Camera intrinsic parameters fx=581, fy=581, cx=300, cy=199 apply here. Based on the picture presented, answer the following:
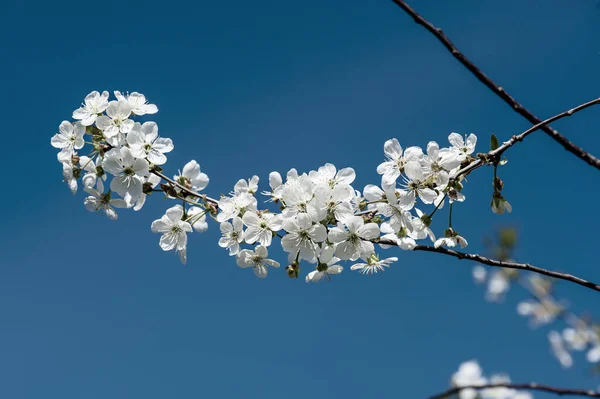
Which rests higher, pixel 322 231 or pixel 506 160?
pixel 506 160

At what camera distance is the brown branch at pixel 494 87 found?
55.4 inches

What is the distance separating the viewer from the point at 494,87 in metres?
1.49

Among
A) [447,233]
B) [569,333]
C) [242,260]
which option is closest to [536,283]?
[569,333]

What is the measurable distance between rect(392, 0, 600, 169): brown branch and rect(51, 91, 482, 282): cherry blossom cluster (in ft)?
2.76

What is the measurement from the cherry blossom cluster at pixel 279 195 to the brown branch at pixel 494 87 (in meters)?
0.84

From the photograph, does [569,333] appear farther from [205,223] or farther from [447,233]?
[205,223]

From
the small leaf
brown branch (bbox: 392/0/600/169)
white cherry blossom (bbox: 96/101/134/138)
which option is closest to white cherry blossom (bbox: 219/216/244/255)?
white cherry blossom (bbox: 96/101/134/138)

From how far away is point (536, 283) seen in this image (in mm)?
6145

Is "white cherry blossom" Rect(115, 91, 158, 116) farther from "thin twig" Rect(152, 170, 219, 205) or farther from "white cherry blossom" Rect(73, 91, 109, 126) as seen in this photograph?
"thin twig" Rect(152, 170, 219, 205)

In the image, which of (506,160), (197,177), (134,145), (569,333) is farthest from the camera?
(569,333)

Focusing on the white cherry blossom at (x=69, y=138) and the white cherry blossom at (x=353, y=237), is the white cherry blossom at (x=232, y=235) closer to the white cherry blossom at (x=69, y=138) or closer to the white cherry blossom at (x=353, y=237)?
the white cherry blossom at (x=353, y=237)

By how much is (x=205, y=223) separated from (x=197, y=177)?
0.78 feet

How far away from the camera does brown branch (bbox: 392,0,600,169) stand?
1.41m

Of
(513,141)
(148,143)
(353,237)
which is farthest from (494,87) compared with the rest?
(148,143)
